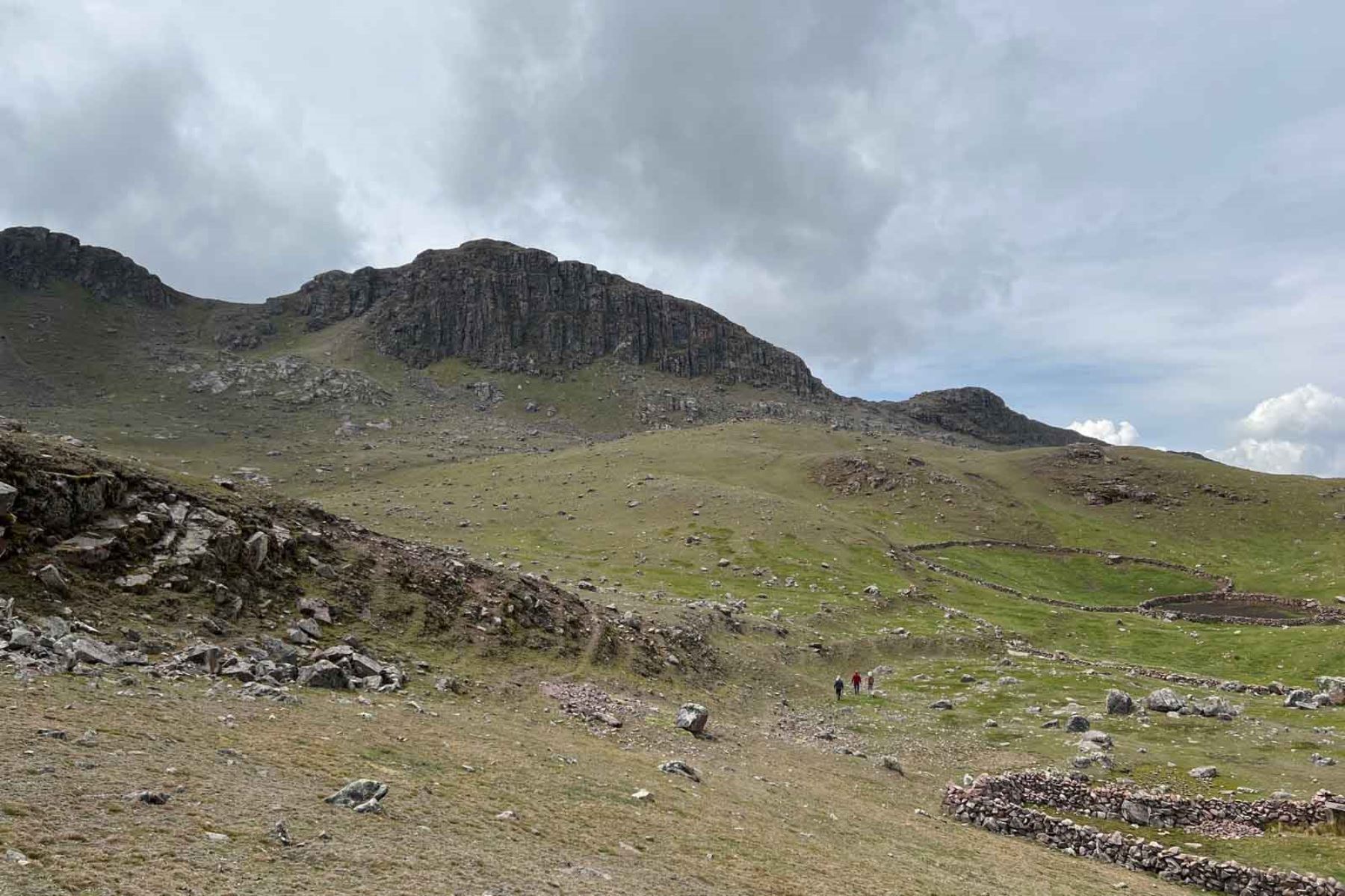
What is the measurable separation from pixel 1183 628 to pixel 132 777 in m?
87.9

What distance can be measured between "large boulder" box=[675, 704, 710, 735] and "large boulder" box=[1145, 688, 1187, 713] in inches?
1101

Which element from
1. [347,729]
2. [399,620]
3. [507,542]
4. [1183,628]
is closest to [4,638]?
[347,729]

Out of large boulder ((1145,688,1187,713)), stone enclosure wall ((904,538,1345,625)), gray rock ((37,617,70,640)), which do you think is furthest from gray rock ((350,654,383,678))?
stone enclosure wall ((904,538,1345,625))

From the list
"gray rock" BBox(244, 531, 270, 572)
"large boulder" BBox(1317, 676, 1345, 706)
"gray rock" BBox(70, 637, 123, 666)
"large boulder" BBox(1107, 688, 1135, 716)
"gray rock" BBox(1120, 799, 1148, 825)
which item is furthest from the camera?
"large boulder" BBox(1317, 676, 1345, 706)

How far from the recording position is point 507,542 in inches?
3511

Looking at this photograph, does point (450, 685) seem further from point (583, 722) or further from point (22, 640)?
point (22, 640)

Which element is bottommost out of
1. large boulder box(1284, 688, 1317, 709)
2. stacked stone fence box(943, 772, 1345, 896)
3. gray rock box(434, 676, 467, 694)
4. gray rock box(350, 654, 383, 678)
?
stacked stone fence box(943, 772, 1345, 896)

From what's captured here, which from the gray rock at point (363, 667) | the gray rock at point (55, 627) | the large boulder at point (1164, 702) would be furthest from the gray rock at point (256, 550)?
the large boulder at point (1164, 702)

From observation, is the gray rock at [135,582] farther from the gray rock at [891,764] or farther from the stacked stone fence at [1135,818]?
the stacked stone fence at [1135,818]

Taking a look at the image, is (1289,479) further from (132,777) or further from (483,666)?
(132,777)

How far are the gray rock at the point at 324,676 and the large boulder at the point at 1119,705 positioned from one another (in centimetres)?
4018

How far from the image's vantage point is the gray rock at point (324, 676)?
2400cm

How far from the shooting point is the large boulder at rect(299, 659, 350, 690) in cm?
2400

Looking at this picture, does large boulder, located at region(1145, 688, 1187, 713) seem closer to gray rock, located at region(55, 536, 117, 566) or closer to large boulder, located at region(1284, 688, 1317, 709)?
large boulder, located at region(1284, 688, 1317, 709)
